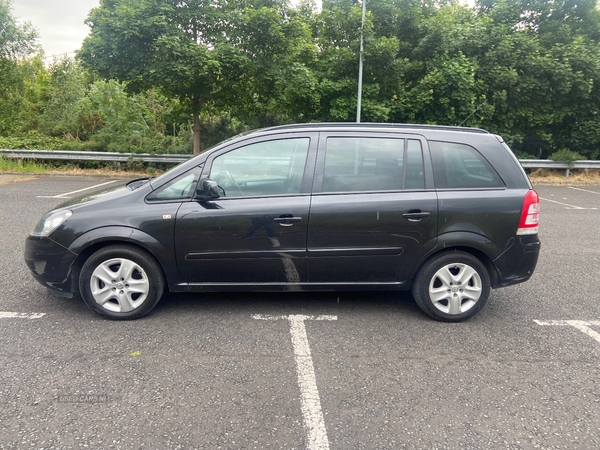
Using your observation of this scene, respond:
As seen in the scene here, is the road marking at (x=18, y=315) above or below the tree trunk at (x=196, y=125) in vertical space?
below

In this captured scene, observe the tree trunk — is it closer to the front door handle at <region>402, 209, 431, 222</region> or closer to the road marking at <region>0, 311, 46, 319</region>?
the road marking at <region>0, 311, 46, 319</region>

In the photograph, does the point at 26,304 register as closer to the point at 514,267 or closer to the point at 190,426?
the point at 190,426

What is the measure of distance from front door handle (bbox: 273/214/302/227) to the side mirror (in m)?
0.55

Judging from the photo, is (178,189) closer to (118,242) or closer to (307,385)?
(118,242)

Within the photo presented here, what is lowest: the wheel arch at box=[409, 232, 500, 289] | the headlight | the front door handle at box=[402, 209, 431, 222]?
the wheel arch at box=[409, 232, 500, 289]

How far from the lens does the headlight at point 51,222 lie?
12.3 feet

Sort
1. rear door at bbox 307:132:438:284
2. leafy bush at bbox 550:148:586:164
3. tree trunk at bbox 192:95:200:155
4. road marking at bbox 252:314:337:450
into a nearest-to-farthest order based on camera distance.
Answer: road marking at bbox 252:314:337:450 < rear door at bbox 307:132:438:284 < tree trunk at bbox 192:95:200:155 < leafy bush at bbox 550:148:586:164

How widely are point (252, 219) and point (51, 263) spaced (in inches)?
68.2

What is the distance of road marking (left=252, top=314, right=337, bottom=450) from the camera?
243 cm

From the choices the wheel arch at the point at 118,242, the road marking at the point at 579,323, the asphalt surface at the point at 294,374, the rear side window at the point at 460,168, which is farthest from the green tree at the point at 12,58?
the road marking at the point at 579,323

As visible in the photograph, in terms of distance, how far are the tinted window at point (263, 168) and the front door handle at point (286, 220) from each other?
0.23m

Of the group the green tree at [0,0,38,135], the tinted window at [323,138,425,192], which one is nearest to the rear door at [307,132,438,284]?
the tinted window at [323,138,425,192]

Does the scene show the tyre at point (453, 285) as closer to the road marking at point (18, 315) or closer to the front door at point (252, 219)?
the front door at point (252, 219)

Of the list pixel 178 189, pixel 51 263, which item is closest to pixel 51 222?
pixel 51 263
